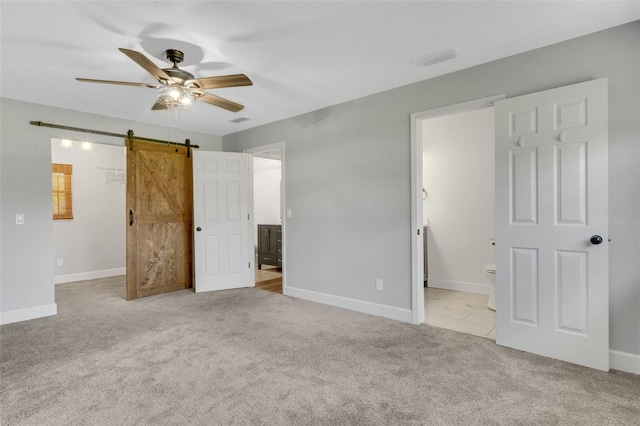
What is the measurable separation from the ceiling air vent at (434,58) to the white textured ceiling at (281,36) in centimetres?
6

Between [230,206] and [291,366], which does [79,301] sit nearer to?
[230,206]

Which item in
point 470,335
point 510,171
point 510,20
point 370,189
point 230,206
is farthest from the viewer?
point 230,206

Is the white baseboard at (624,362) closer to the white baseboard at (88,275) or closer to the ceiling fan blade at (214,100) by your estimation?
the ceiling fan blade at (214,100)

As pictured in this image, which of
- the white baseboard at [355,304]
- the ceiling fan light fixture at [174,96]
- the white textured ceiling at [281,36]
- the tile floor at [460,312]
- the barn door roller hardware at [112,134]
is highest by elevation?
the white textured ceiling at [281,36]

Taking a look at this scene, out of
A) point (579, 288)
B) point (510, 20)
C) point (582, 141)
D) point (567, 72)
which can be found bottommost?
point (579, 288)

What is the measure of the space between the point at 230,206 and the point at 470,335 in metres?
3.63

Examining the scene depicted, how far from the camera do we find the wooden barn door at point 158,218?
444 cm

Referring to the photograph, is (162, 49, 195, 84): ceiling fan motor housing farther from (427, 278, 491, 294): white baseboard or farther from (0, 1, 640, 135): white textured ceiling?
(427, 278, 491, 294): white baseboard

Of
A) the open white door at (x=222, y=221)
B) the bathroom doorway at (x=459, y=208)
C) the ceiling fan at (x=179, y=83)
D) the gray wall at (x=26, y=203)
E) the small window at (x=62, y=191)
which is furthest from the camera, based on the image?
the small window at (x=62, y=191)

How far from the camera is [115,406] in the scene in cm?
197

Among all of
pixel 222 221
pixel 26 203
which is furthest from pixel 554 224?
pixel 26 203

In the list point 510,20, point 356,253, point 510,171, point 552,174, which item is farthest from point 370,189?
point 510,20

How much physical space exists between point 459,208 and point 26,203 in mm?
5401

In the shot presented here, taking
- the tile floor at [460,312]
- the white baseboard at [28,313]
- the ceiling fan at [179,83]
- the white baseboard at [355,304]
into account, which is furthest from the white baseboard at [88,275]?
the tile floor at [460,312]
